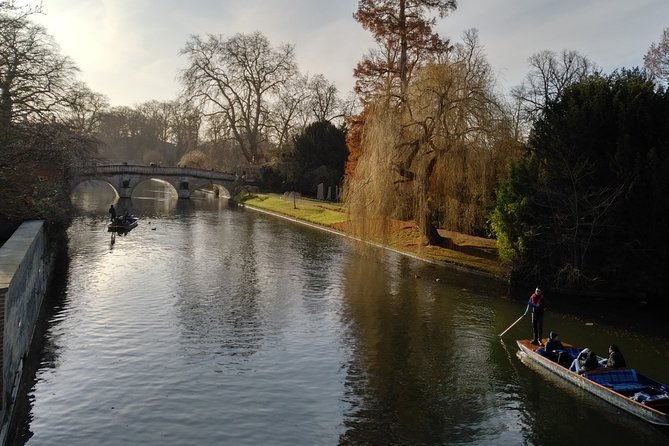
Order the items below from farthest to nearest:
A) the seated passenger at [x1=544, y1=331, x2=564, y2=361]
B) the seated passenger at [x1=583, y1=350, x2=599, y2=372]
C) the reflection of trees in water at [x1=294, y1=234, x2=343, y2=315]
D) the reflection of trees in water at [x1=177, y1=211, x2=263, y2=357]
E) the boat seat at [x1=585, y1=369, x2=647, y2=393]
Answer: the reflection of trees in water at [x1=294, y1=234, x2=343, y2=315]
the reflection of trees in water at [x1=177, y1=211, x2=263, y2=357]
the seated passenger at [x1=544, y1=331, x2=564, y2=361]
the seated passenger at [x1=583, y1=350, x2=599, y2=372]
the boat seat at [x1=585, y1=369, x2=647, y2=393]

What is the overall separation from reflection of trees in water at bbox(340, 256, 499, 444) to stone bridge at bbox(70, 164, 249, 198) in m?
51.7

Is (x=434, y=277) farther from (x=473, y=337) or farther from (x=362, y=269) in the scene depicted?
(x=473, y=337)

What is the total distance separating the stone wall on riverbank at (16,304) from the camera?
11.2 metres

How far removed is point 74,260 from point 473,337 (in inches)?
837

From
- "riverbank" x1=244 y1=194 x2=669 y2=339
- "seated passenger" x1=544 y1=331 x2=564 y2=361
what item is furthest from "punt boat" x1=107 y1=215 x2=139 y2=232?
"seated passenger" x1=544 y1=331 x2=564 y2=361

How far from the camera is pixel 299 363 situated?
52.0 feet

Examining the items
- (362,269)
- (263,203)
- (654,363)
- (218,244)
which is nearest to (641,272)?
(654,363)

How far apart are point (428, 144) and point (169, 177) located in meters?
53.3

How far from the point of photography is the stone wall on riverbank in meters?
11.2

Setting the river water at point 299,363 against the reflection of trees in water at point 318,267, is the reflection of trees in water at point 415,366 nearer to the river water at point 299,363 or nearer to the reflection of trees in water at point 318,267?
the river water at point 299,363

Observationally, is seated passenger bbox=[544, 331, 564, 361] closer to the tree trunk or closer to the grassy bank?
the grassy bank

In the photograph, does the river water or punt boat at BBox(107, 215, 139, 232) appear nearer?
the river water

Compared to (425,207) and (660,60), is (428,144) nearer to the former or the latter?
(425,207)

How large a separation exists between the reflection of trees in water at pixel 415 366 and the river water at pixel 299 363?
5cm
